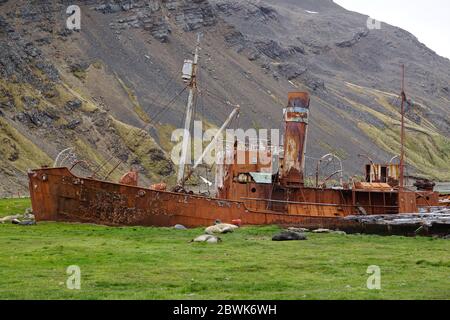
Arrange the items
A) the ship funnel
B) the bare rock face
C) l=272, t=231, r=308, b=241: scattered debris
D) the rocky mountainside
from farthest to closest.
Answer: the bare rock face
the rocky mountainside
the ship funnel
l=272, t=231, r=308, b=241: scattered debris

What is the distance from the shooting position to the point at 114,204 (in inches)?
1636

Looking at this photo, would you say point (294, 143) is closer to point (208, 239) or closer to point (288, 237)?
point (288, 237)

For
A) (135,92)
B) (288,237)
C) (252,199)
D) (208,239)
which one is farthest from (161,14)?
(208,239)

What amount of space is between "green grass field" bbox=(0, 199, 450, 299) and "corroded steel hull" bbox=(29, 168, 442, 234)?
17.6 feet

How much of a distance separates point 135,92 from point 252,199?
8090 cm

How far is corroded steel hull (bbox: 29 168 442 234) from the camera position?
41.0 m

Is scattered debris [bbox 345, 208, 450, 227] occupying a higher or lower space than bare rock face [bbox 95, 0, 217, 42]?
lower

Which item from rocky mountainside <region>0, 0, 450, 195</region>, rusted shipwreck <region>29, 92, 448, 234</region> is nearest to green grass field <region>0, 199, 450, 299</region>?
rusted shipwreck <region>29, 92, 448, 234</region>

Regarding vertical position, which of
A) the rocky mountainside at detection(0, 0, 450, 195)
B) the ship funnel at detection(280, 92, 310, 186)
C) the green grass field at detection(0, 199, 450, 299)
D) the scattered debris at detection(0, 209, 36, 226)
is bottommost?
the green grass field at detection(0, 199, 450, 299)

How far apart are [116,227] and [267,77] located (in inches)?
5174

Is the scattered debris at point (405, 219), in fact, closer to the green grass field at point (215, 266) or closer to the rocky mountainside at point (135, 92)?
the green grass field at point (215, 266)

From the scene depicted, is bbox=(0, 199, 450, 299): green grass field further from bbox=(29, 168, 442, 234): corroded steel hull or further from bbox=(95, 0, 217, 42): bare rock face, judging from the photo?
bbox=(95, 0, 217, 42): bare rock face
